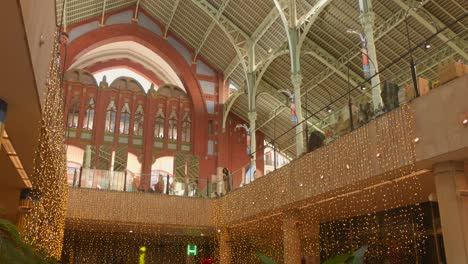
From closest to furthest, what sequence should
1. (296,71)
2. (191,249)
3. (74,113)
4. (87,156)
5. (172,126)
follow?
(296,71) < (87,156) < (191,249) < (74,113) < (172,126)

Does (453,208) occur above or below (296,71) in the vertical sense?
below

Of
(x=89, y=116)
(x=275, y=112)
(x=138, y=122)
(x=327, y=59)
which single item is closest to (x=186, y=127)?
(x=138, y=122)

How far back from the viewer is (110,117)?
79.6 feet

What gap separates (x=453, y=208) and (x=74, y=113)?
1981 centimetres

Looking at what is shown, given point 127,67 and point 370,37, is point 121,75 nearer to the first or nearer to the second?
point 127,67

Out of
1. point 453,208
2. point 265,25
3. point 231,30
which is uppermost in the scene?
point 231,30

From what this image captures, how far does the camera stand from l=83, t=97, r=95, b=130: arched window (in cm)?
2369

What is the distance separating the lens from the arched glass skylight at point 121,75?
26.4m

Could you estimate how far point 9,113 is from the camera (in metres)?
7.96

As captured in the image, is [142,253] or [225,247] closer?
[225,247]

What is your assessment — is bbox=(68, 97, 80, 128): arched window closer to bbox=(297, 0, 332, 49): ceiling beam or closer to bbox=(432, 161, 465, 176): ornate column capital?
bbox=(297, 0, 332, 49): ceiling beam

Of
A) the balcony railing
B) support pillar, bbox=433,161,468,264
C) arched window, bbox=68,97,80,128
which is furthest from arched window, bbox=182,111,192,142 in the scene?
support pillar, bbox=433,161,468,264

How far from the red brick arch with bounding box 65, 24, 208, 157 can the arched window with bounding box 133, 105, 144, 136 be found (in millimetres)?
2807

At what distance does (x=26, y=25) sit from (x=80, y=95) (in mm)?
19368
